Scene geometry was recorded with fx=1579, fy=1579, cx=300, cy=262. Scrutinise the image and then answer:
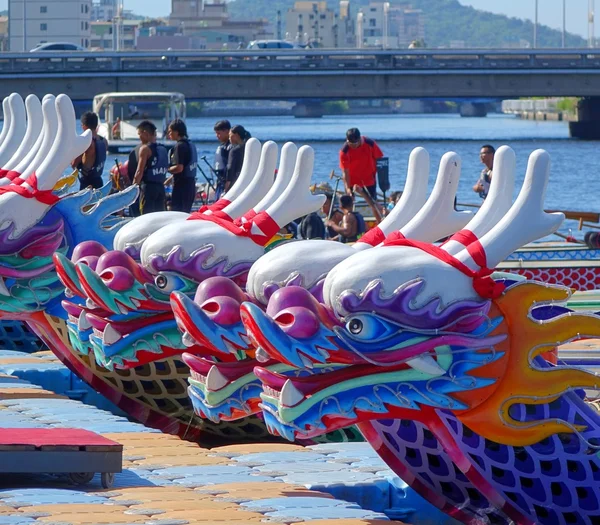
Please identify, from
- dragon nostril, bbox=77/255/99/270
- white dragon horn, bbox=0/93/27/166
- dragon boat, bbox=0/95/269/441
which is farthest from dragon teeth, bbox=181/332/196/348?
white dragon horn, bbox=0/93/27/166

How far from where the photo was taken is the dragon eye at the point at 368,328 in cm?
597

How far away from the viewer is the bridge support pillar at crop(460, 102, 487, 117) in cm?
15488

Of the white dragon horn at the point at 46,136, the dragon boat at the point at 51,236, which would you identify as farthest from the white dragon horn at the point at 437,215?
the white dragon horn at the point at 46,136

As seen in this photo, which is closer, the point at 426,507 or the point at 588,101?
the point at 426,507

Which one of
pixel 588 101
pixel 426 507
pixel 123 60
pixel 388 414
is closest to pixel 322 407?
pixel 388 414

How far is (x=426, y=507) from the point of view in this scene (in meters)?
6.43

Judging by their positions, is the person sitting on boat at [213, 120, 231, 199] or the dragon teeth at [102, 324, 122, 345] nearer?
the dragon teeth at [102, 324, 122, 345]

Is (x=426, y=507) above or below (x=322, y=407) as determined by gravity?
below

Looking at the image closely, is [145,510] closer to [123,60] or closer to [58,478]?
[58,478]

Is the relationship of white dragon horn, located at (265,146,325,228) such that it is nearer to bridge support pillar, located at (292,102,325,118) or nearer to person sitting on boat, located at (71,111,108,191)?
person sitting on boat, located at (71,111,108,191)

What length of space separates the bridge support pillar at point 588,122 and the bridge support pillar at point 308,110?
224ft

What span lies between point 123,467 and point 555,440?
1.83m

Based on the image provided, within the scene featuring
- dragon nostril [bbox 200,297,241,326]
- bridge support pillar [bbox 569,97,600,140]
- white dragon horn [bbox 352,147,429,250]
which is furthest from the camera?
bridge support pillar [bbox 569,97,600,140]

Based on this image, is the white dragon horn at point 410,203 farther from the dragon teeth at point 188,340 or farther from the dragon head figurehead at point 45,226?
the dragon head figurehead at point 45,226
